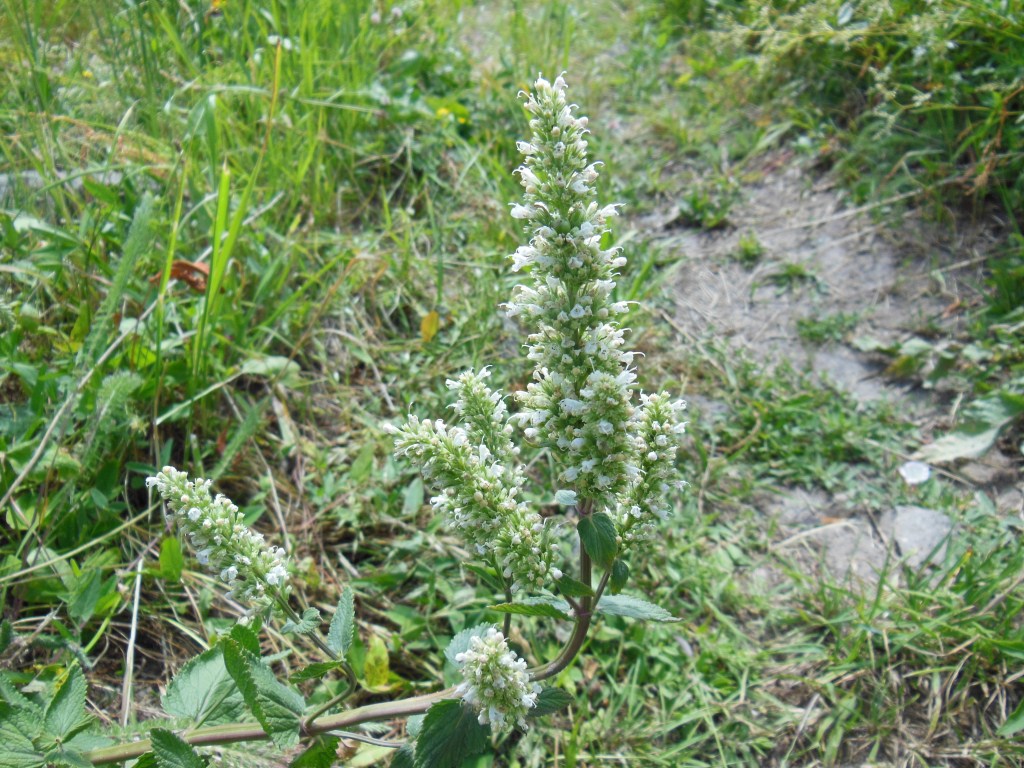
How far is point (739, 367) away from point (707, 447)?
16.9 inches

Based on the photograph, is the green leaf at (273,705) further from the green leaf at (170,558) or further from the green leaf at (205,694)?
the green leaf at (170,558)

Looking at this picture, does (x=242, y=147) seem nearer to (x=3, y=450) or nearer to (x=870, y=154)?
(x=3, y=450)

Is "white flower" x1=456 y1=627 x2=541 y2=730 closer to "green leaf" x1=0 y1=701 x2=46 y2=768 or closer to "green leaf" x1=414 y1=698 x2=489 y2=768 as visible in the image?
Answer: "green leaf" x1=414 y1=698 x2=489 y2=768

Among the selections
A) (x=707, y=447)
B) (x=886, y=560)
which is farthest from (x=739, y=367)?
(x=886, y=560)

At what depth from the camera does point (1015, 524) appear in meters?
2.59

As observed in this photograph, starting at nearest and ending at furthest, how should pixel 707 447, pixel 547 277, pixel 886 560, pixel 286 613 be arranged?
pixel 547 277
pixel 286 613
pixel 886 560
pixel 707 447

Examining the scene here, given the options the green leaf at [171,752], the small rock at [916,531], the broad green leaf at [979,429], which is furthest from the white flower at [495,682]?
the broad green leaf at [979,429]

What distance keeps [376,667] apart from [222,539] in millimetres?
852

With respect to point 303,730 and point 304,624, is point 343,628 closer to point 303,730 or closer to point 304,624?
point 304,624

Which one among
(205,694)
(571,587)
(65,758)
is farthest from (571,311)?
(65,758)

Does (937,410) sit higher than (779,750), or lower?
higher

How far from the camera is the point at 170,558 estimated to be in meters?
2.18

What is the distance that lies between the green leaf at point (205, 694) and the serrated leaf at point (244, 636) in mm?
179

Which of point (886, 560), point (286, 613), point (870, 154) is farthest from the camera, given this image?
point (870, 154)
